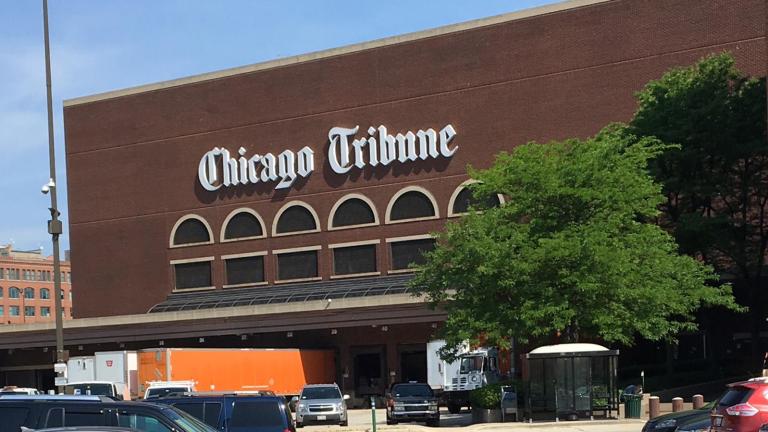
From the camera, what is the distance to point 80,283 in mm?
82250

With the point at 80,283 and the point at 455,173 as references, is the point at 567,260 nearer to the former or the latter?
the point at 455,173

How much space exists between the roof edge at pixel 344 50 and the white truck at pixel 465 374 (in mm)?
24255

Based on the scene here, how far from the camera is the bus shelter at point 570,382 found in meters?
38.9

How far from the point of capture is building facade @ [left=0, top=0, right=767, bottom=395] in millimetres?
64125

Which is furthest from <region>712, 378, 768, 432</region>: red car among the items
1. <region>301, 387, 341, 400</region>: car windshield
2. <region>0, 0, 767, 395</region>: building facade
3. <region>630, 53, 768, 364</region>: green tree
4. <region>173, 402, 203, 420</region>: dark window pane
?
<region>0, 0, 767, 395</region>: building facade

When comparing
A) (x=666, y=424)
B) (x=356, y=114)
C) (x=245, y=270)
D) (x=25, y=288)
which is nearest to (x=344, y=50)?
(x=356, y=114)

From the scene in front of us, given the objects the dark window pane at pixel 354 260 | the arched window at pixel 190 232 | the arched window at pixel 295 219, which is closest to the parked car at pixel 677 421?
the dark window pane at pixel 354 260

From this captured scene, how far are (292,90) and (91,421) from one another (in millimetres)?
59276

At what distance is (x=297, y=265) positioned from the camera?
2933 inches

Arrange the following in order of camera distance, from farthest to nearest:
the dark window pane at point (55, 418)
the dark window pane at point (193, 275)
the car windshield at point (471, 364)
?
the dark window pane at point (193, 275)
the car windshield at point (471, 364)
the dark window pane at point (55, 418)

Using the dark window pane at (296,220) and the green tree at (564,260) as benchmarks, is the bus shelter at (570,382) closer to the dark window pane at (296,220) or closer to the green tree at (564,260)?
the green tree at (564,260)

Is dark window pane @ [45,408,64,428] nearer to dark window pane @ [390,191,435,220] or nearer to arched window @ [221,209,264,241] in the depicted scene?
dark window pane @ [390,191,435,220]

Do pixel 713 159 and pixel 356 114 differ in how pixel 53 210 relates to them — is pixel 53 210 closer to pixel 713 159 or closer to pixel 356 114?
pixel 713 159

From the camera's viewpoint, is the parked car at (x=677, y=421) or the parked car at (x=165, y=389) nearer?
the parked car at (x=677, y=421)
